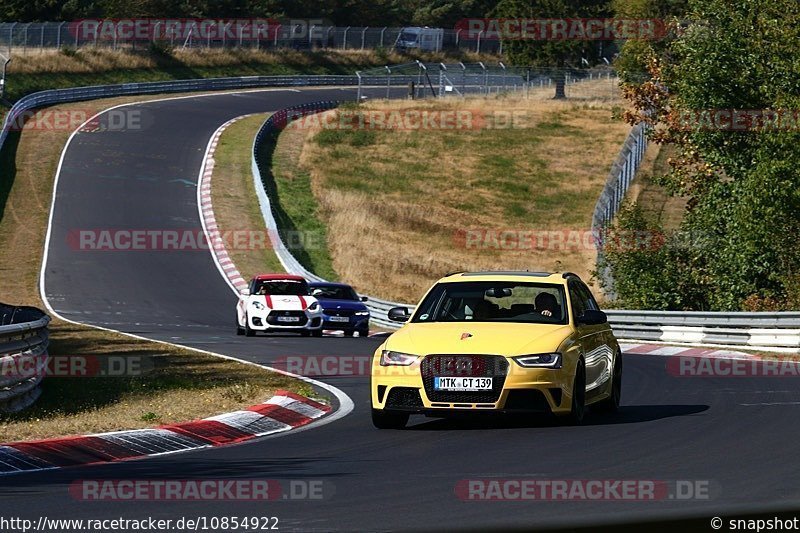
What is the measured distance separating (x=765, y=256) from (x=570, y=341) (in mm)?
19980

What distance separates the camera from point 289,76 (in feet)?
303

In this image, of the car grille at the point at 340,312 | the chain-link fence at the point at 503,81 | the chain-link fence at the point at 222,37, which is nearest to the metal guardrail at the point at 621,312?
the car grille at the point at 340,312

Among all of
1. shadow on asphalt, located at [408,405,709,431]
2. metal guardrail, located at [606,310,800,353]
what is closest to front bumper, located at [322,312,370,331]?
metal guardrail, located at [606,310,800,353]

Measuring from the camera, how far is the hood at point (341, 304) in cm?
3064

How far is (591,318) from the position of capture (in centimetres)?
1392

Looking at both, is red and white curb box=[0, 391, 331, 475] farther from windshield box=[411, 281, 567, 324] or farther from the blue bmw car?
the blue bmw car

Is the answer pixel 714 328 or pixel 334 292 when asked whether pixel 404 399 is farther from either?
pixel 334 292

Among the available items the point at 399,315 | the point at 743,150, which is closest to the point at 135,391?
the point at 399,315

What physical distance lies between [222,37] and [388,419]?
82775 mm

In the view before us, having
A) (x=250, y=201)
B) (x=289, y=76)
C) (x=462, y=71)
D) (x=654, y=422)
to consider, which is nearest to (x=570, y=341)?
(x=654, y=422)

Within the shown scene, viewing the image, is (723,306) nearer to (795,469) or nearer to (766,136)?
(766,136)

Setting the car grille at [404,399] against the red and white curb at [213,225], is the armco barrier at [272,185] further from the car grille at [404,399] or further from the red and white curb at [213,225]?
the car grille at [404,399]

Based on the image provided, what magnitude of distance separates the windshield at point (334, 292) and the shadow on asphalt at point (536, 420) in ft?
53.6

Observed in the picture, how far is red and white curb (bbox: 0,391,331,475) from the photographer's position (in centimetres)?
1072
